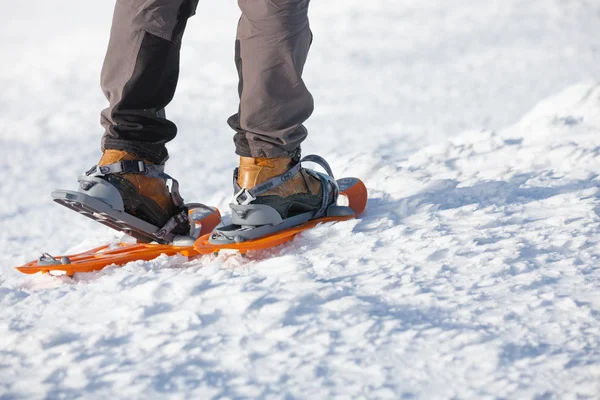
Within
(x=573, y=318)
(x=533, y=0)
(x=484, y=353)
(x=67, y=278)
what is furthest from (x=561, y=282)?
(x=533, y=0)

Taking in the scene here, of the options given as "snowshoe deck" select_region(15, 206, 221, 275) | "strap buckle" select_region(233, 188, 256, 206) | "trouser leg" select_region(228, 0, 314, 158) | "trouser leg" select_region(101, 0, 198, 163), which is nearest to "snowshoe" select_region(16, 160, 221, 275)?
"snowshoe deck" select_region(15, 206, 221, 275)

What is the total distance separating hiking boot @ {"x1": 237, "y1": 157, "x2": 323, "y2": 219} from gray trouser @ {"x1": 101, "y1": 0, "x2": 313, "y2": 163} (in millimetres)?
38

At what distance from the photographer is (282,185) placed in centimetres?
230

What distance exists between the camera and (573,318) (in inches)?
62.1

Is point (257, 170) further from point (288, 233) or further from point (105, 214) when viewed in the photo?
point (105, 214)

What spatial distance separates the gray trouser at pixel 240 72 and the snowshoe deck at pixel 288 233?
275 millimetres

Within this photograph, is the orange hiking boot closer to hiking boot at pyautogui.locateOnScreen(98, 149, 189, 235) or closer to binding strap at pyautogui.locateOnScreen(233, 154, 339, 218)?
binding strap at pyautogui.locateOnScreen(233, 154, 339, 218)

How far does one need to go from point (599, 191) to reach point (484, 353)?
1.44m

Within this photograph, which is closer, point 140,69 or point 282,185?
point 140,69

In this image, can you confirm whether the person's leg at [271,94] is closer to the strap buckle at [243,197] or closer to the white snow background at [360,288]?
the strap buckle at [243,197]

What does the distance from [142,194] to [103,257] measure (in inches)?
9.9

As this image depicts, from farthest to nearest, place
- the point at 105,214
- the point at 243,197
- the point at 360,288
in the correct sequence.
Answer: the point at 243,197 < the point at 105,214 < the point at 360,288

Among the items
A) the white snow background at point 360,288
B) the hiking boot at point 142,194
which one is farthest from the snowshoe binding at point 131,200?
the white snow background at point 360,288

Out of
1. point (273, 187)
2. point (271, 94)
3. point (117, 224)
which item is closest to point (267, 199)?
point (273, 187)
